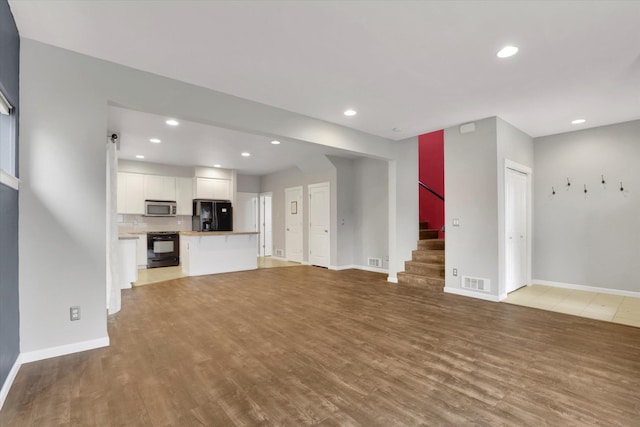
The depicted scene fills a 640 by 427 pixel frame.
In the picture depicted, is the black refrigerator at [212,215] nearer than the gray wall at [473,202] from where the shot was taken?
No

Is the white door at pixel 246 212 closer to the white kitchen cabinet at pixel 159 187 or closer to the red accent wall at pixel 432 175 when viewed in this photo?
the white kitchen cabinet at pixel 159 187

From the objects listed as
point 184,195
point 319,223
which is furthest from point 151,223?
point 319,223

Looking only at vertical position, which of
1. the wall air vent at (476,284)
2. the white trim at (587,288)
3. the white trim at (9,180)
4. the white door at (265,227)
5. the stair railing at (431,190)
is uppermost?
the stair railing at (431,190)

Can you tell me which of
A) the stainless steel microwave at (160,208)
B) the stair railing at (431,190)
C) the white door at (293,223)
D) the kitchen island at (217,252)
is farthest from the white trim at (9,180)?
the stair railing at (431,190)

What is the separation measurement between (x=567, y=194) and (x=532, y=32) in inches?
153

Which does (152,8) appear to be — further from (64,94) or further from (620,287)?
(620,287)

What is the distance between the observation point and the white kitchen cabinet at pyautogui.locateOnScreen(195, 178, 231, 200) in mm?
8211

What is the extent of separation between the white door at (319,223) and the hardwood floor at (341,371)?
354cm

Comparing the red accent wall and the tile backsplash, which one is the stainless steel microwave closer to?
the tile backsplash

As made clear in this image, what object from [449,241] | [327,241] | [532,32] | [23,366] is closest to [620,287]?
[449,241]

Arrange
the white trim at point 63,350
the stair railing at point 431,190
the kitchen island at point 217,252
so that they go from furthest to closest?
the stair railing at point 431,190
the kitchen island at point 217,252
the white trim at point 63,350

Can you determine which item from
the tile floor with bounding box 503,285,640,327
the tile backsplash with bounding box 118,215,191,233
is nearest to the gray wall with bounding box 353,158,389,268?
the tile floor with bounding box 503,285,640,327

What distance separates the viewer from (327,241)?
7.44 meters

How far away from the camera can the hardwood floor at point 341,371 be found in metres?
1.84
